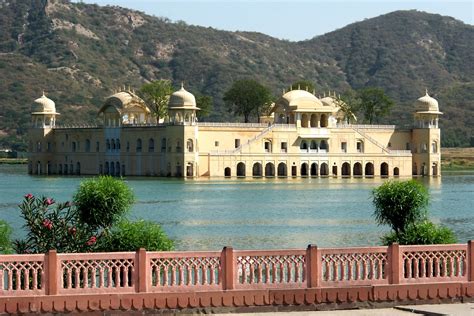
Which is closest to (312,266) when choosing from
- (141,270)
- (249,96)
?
(141,270)

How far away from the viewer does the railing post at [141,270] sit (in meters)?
13.5

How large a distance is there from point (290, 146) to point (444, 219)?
3613 centimetres

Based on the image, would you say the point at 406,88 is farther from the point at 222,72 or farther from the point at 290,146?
the point at 290,146

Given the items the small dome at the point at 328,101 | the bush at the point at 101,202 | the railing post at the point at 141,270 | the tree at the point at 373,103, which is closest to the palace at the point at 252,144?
the small dome at the point at 328,101

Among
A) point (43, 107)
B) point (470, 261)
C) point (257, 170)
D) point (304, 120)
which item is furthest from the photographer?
point (43, 107)

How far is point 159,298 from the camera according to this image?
13578 mm

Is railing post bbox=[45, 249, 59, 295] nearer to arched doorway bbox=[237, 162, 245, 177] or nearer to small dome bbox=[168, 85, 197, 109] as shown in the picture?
small dome bbox=[168, 85, 197, 109]

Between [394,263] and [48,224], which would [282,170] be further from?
[394,263]

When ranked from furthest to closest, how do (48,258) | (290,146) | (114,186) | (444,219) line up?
(290,146), (444,219), (114,186), (48,258)

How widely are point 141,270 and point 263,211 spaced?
2421 cm

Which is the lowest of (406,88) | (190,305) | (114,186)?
(190,305)

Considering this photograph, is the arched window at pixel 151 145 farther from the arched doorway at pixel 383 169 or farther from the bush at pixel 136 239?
the bush at pixel 136 239

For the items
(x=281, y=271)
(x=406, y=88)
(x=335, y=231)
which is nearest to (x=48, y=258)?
(x=281, y=271)

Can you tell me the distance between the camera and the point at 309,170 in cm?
7075
